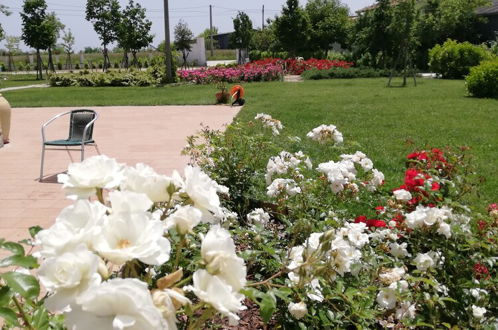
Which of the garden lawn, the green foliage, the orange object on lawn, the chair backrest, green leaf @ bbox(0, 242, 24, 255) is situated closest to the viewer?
green leaf @ bbox(0, 242, 24, 255)

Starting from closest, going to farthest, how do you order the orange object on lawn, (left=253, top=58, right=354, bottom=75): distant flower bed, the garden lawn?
the garden lawn → the orange object on lawn → (left=253, top=58, right=354, bottom=75): distant flower bed

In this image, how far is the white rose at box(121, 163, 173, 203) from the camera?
3.26ft

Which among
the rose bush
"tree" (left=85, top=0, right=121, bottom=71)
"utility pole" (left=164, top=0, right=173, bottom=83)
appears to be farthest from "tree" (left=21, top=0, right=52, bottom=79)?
the rose bush

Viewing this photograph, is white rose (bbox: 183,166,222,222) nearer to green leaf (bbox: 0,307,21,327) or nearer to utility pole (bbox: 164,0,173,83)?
green leaf (bbox: 0,307,21,327)

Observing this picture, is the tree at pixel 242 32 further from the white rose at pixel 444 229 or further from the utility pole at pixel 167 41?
the white rose at pixel 444 229

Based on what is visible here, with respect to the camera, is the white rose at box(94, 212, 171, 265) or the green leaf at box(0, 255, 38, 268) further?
the green leaf at box(0, 255, 38, 268)

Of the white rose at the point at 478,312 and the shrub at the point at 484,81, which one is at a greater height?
the shrub at the point at 484,81

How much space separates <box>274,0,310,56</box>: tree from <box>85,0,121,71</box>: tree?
436 inches

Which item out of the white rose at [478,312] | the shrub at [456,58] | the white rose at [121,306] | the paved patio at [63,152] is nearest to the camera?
the white rose at [121,306]

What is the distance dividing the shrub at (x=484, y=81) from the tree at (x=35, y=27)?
26204mm

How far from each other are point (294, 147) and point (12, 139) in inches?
205

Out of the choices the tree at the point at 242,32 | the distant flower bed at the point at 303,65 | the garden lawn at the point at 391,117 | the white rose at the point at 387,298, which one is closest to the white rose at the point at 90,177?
the white rose at the point at 387,298

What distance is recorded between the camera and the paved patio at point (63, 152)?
15.6 feet

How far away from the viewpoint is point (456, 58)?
78.0 ft
